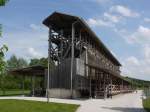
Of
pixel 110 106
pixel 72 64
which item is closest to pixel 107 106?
pixel 110 106

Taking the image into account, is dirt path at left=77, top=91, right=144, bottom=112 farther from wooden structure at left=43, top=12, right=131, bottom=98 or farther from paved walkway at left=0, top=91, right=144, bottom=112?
wooden structure at left=43, top=12, right=131, bottom=98

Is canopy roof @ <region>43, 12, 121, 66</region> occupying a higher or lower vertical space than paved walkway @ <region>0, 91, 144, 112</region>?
higher

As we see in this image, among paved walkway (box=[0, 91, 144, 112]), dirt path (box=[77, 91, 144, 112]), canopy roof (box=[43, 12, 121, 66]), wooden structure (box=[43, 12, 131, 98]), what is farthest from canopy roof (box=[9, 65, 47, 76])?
dirt path (box=[77, 91, 144, 112])

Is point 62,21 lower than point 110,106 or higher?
higher

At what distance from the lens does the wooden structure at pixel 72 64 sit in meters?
39.6

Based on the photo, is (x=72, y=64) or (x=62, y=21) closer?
(x=72, y=64)

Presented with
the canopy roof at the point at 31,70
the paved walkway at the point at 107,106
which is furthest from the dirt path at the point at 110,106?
the canopy roof at the point at 31,70

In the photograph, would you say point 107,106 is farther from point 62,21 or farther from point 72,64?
point 62,21

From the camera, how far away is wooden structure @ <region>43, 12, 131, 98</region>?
3962 cm

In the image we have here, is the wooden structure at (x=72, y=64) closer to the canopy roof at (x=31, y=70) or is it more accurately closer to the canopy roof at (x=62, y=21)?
the canopy roof at (x=62, y=21)

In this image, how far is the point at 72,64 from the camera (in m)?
39.6

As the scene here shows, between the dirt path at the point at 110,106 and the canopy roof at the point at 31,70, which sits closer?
the dirt path at the point at 110,106

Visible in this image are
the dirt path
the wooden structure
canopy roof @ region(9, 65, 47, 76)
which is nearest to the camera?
the dirt path

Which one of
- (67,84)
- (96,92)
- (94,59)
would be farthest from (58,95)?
(94,59)
